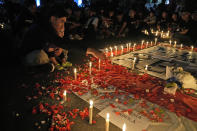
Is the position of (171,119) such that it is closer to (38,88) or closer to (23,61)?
(38,88)

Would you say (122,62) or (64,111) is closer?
(64,111)

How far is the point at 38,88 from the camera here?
137 inches

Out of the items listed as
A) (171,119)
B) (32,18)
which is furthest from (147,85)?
(32,18)

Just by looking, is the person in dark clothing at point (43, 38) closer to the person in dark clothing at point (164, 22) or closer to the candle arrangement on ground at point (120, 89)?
the candle arrangement on ground at point (120, 89)

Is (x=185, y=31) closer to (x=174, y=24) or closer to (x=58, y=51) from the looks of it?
(x=174, y=24)

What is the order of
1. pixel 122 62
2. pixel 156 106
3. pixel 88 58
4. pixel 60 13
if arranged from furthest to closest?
pixel 88 58 → pixel 122 62 → pixel 60 13 → pixel 156 106

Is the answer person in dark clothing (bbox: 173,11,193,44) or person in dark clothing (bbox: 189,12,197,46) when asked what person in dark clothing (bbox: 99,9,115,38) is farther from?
person in dark clothing (bbox: 189,12,197,46)

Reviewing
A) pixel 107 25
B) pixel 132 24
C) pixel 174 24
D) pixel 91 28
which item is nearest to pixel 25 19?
pixel 91 28

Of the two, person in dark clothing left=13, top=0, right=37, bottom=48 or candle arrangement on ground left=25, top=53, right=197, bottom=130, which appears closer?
candle arrangement on ground left=25, top=53, right=197, bottom=130

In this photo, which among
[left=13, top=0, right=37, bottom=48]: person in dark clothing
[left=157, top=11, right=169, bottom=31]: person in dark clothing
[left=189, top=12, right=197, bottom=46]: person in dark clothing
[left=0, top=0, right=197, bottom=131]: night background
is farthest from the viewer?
[left=157, top=11, right=169, bottom=31]: person in dark clothing

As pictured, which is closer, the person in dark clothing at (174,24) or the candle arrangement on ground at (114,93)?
the candle arrangement on ground at (114,93)

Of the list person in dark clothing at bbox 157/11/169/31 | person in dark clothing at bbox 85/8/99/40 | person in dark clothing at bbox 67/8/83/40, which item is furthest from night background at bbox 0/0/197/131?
person in dark clothing at bbox 157/11/169/31

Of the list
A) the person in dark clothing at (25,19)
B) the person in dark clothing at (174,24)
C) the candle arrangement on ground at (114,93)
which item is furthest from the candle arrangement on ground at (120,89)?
the person in dark clothing at (174,24)

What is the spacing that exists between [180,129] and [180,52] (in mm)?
4685
